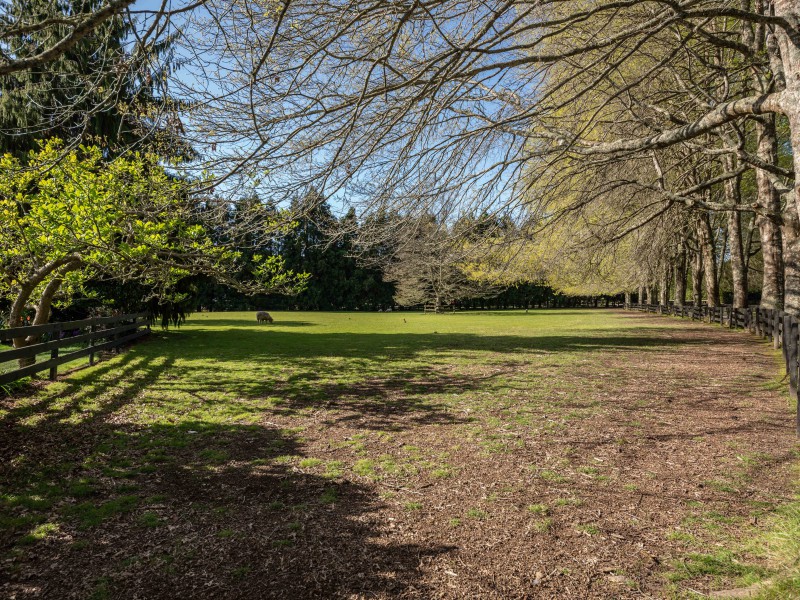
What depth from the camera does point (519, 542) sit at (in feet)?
11.4

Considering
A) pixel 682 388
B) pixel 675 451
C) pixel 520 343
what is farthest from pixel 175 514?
pixel 520 343

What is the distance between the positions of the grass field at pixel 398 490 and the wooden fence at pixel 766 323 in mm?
599

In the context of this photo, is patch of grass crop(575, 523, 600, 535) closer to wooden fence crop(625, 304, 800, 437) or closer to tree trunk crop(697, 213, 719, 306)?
→ wooden fence crop(625, 304, 800, 437)

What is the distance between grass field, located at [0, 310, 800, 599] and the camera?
122 inches

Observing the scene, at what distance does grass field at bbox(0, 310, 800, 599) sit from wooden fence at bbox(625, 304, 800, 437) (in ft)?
1.96

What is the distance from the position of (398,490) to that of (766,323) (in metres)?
16.6

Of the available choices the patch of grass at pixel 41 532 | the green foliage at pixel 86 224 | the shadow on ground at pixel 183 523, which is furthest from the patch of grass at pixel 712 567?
the green foliage at pixel 86 224

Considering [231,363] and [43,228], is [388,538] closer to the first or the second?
[43,228]

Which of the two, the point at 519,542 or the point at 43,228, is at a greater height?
the point at 43,228

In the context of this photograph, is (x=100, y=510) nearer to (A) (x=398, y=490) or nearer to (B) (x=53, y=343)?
(A) (x=398, y=490)

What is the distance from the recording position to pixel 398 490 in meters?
4.46

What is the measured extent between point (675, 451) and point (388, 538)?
3653 millimetres

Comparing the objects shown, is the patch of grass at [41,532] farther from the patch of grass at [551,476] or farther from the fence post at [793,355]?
the fence post at [793,355]

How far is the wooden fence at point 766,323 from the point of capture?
7.53 metres
